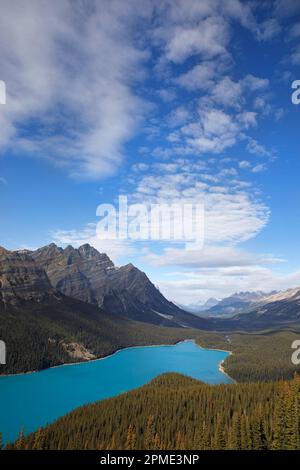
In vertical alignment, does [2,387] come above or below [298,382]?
below

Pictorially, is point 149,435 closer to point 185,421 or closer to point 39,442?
point 185,421

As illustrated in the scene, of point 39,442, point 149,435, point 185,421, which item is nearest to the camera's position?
point 39,442

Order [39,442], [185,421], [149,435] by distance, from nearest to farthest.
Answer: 1. [39,442]
2. [149,435]
3. [185,421]

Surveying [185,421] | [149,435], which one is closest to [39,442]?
[149,435]

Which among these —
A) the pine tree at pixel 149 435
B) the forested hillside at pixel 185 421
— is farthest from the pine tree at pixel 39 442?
the pine tree at pixel 149 435

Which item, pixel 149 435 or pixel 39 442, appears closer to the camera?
pixel 39 442

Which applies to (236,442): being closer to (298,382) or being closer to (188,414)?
(188,414)

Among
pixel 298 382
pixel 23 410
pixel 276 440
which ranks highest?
pixel 298 382
